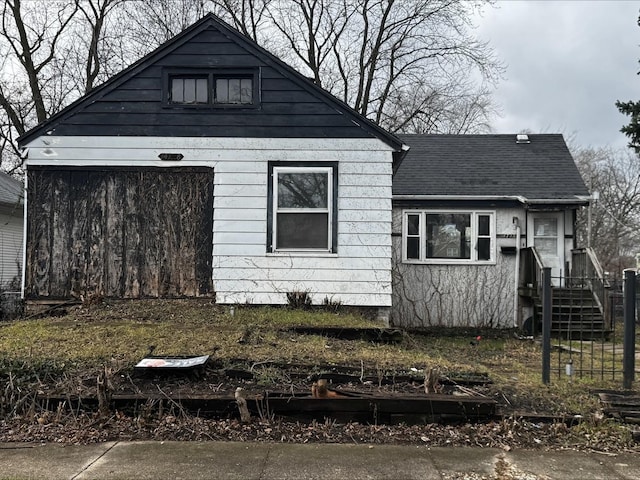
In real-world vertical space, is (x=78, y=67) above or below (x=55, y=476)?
above

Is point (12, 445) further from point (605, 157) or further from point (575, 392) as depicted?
point (605, 157)

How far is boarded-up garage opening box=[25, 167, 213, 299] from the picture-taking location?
9.86 metres

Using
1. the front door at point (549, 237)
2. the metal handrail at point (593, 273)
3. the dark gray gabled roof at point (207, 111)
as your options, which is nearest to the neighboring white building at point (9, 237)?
the dark gray gabled roof at point (207, 111)

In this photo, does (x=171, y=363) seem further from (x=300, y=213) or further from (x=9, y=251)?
(x=9, y=251)

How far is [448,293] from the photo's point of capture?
13.3 meters

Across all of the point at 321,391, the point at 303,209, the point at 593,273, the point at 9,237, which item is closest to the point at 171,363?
the point at 321,391

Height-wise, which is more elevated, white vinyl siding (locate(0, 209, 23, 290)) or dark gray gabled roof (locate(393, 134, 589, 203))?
dark gray gabled roof (locate(393, 134, 589, 203))

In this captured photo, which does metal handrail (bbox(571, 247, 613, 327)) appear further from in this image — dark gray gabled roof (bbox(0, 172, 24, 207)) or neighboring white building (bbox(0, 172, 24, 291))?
neighboring white building (bbox(0, 172, 24, 291))

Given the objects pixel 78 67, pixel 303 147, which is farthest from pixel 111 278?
pixel 78 67

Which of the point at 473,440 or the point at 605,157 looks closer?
the point at 473,440

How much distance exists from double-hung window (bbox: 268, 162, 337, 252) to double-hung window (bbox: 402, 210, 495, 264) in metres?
4.13

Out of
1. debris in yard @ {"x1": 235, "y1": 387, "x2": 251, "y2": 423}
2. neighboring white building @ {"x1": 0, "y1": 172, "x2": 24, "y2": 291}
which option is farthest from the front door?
neighboring white building @ {"x1": 0, "y1": 172, "x2": 24, "y2": 291}

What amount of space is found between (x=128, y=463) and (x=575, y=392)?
4612mm

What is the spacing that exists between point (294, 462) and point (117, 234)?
700 centimetres
